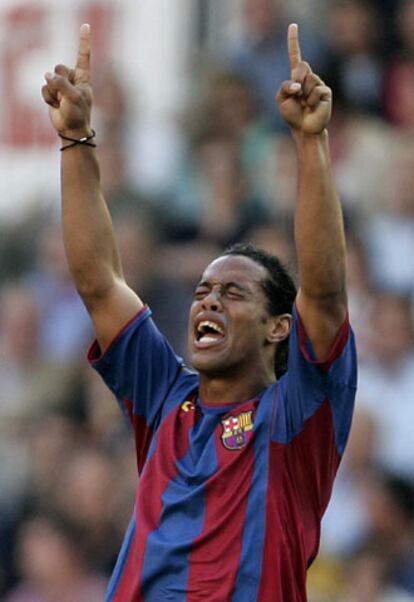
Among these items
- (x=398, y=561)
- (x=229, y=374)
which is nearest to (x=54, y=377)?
(x=398, y=561)

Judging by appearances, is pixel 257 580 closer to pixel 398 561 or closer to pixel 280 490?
pixel 280 490

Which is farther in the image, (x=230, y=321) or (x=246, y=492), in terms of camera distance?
(x=230, y=321)

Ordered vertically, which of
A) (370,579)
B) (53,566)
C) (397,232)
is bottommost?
(53,566)

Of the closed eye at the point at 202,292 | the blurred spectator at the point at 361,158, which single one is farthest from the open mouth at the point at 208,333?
the blurred spectator at the point at 361,158

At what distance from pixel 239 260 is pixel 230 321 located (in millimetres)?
227

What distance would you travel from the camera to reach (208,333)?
A: 4.64m

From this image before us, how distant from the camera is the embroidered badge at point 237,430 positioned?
4449mm

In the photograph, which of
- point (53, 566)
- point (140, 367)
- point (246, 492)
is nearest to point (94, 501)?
point (53, 566)

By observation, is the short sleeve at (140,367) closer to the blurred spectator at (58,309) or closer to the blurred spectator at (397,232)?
the blurred spectator at (397,232)

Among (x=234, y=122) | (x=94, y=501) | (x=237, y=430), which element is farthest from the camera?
(x=234, y=122)

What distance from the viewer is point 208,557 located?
14.2 feet

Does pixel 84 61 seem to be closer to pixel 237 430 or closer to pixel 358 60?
pixel 237 430

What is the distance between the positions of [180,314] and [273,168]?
90 centimetres

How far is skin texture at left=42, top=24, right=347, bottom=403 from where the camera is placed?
4293mm
